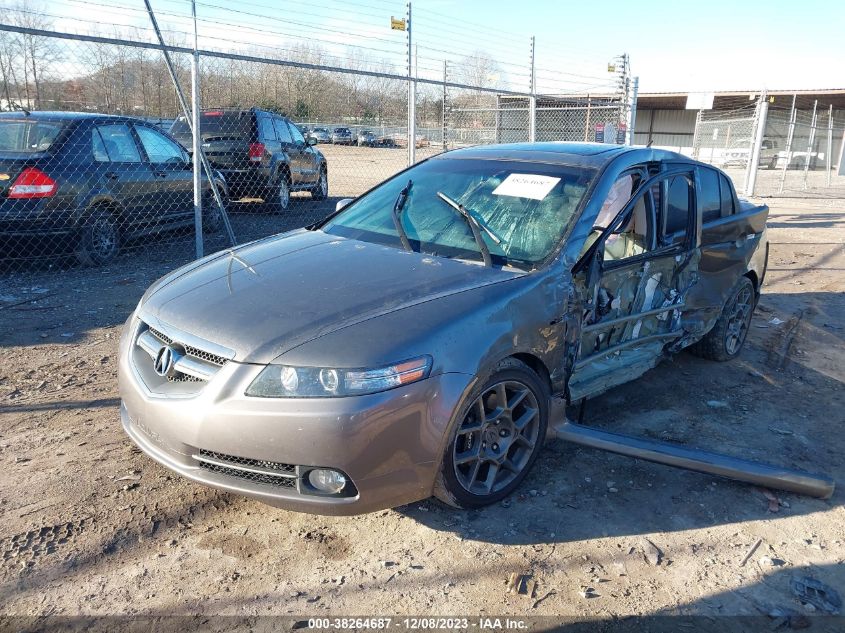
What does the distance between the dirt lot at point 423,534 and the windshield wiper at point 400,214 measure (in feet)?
4.68

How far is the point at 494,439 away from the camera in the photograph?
3184 millimetres

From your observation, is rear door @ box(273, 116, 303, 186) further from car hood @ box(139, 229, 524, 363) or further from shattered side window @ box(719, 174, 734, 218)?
car hood @ box(139, 229, 524, 363)

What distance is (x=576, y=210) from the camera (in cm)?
370

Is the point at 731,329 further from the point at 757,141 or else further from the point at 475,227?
the point at 757,141

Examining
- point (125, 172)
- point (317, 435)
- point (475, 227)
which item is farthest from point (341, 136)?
point (317, 435)

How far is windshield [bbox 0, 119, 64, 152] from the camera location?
6.78m

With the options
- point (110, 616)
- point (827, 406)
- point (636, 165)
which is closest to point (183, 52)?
point (636, 165)

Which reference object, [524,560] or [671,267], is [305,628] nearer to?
[524,560]

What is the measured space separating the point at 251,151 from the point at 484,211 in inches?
316

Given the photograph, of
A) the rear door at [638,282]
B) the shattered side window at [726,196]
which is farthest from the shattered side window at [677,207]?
the shattered side window at [726,196]

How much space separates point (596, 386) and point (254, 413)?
209cm

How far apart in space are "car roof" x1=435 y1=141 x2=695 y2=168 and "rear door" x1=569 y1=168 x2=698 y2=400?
173 millimetres

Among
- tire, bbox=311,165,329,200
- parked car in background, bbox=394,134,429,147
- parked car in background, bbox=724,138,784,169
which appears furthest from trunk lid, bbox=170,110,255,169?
parked car in background, bbox=724,138,784,169

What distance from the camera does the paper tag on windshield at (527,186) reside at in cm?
387
